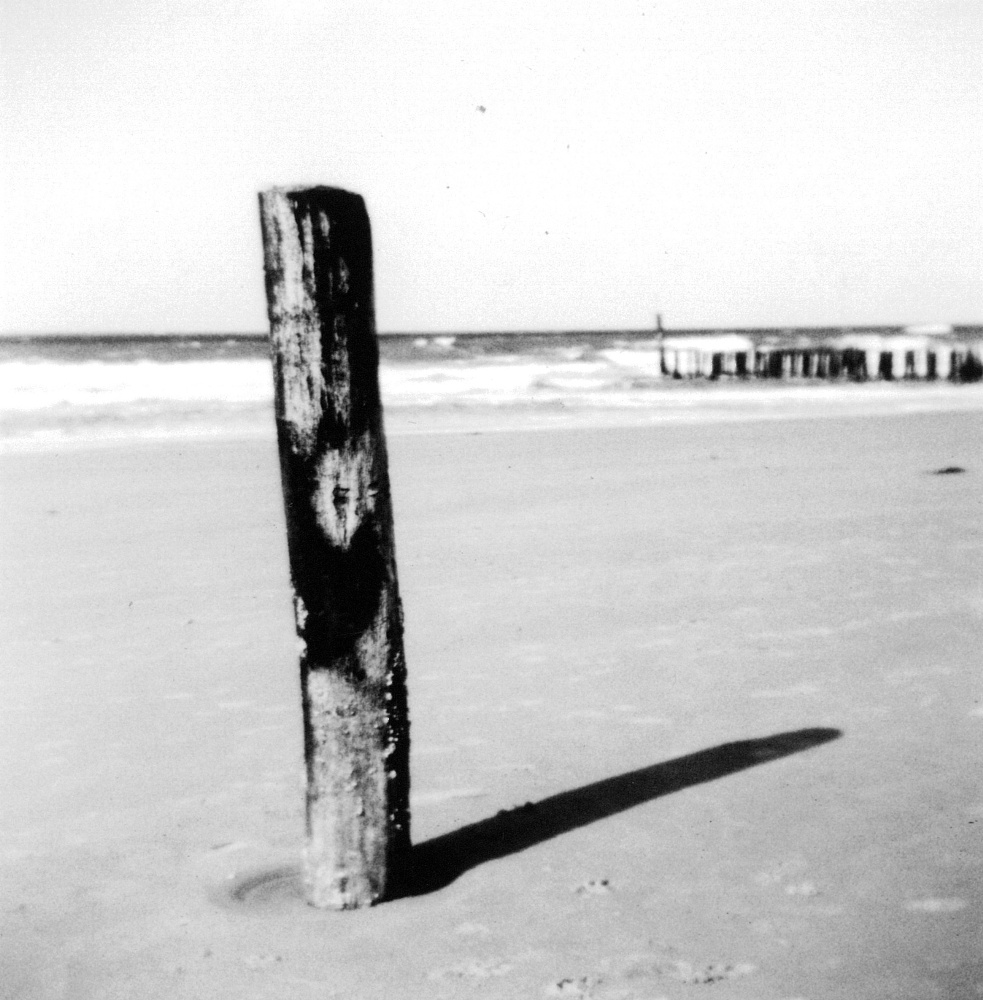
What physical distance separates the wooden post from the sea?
31.3ft

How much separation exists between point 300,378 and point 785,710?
107 inches

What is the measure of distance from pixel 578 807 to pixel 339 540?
140 cm

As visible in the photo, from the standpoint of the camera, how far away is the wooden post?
10.1ft

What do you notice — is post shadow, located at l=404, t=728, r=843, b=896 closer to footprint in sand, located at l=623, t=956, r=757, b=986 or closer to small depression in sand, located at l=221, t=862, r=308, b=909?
small depression in sand, located at l=221, t=862, r=308, b=909

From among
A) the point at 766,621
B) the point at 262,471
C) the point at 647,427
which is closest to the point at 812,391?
the point at 647,427

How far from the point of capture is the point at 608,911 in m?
3.28

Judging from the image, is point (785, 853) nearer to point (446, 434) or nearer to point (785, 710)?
point (785, 710)

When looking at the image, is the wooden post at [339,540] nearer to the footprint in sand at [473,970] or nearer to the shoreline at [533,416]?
the footprint in sand at [473,970]

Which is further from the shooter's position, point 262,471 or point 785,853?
point 262,471

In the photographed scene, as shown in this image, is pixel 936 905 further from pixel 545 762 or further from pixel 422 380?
pixel 422 380

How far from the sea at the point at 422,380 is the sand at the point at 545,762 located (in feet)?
18.8

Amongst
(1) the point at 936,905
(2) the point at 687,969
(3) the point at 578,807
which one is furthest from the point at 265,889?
(1) the point at 936,905

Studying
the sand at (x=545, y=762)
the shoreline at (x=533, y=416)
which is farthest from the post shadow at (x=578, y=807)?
the shoreline at (x=533, y=416)

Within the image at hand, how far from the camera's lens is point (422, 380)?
40406 millimetres
